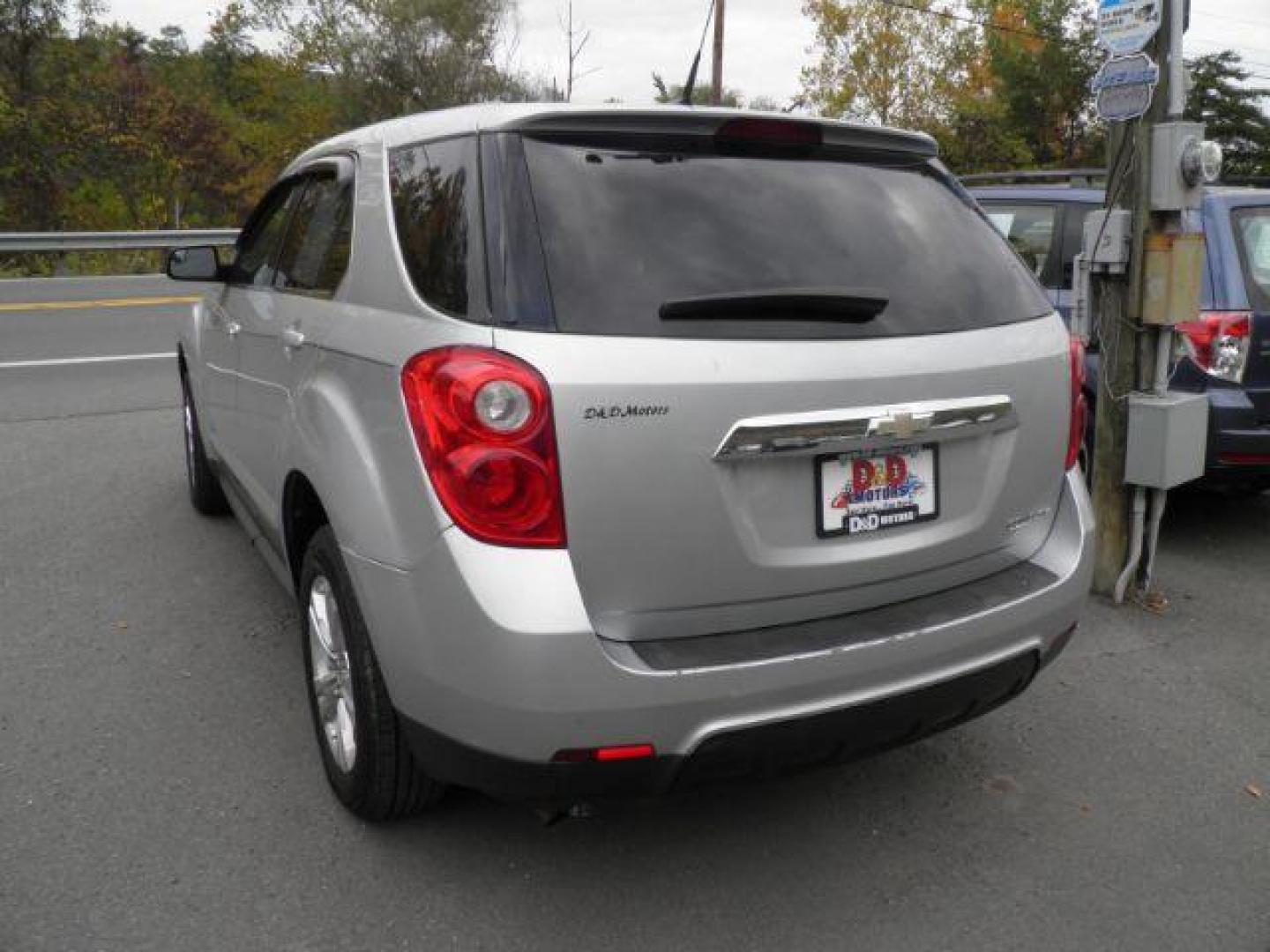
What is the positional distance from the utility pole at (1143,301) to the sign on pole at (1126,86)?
0.01m

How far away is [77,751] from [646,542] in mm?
2045

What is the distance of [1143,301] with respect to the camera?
4449 millimetres

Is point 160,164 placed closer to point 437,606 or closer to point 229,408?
point 229,408

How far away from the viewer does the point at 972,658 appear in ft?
8.45

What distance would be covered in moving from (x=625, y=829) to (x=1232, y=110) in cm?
5872

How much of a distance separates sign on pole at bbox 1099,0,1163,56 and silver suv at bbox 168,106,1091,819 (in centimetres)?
187

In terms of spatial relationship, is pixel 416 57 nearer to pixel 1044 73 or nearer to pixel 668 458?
pixel 1044 73

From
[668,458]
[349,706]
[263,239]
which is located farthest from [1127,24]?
[349,706]

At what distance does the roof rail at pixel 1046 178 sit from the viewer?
21.0 ft

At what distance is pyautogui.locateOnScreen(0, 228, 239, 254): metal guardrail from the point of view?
1678 cm

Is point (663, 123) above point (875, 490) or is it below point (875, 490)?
above

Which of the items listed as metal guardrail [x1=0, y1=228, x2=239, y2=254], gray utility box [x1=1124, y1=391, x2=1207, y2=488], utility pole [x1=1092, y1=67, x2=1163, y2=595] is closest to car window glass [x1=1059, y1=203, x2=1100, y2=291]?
utility pole [x1=1092, y1=67, x2=1163, y2=595]

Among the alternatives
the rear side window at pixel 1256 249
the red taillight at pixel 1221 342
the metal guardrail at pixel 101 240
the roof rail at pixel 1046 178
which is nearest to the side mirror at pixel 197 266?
the roof rail at pixel 1046 178

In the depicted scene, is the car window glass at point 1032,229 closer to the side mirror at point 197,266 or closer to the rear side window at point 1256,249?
the rear side window at point 1256,249
